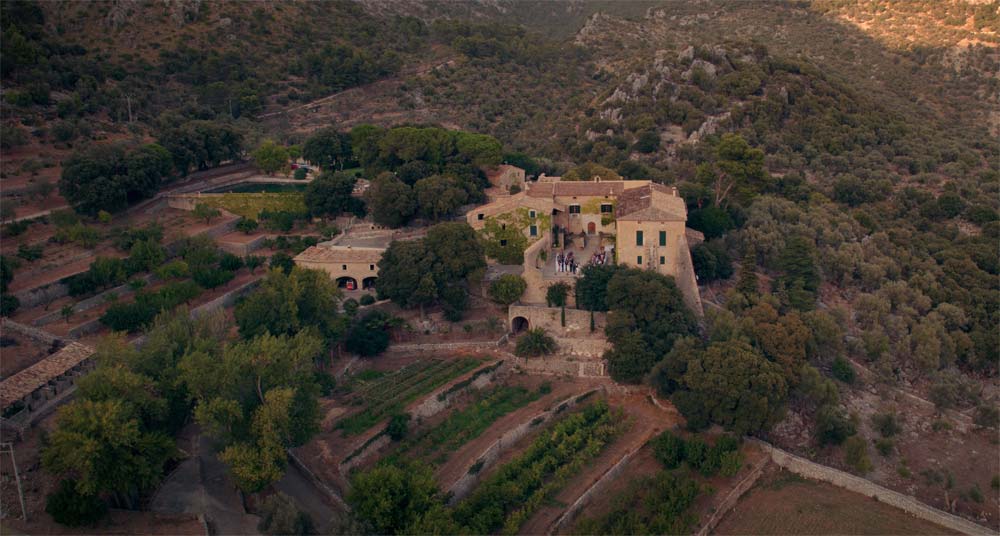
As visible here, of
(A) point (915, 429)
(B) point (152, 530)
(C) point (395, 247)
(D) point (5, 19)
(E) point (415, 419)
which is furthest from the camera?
(D) point (5, 19)

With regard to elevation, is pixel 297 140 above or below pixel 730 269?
above

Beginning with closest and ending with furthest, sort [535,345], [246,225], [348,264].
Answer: [535,345], [348,264], [246,225]

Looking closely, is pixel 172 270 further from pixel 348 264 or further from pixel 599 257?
pixel 599 257

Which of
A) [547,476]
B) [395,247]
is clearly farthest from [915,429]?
[395,247]

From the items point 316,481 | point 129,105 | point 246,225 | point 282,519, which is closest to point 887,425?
Answer: point 316,481

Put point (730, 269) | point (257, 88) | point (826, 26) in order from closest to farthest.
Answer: point (730, 269) < point (257, 88) < point (826, 26)

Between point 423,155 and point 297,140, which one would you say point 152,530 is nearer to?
point 423,155

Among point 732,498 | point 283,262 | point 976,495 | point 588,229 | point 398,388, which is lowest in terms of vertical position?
point 976,495
